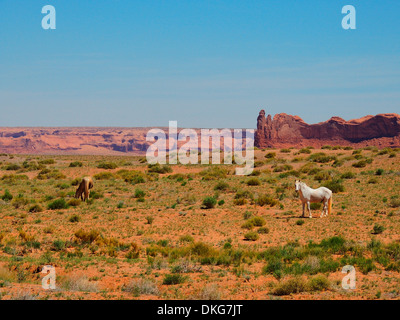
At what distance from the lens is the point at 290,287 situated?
984 cm

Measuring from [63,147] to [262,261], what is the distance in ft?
576

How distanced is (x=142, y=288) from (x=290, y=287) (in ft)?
12.2

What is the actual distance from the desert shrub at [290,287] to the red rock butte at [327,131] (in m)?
102

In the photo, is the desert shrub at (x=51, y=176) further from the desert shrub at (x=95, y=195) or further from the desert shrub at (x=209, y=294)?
the desert shrub at (x=209, y=294)

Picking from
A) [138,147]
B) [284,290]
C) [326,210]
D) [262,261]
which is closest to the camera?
[284,290]

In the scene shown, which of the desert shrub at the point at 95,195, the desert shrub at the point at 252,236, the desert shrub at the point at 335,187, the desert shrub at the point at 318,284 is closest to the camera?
the desert shrub at the point at 318,284

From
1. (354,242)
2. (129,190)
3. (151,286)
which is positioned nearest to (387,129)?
(129,190)

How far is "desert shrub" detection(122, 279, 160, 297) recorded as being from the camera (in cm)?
970

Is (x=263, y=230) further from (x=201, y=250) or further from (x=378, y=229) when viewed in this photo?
(x=378, y=229)

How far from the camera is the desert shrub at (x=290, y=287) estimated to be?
386 inches

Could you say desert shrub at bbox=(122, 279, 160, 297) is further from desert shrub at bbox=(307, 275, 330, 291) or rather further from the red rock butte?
the red rock butte

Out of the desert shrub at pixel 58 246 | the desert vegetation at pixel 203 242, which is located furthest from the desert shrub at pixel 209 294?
the desert shrub at pixel 58 246

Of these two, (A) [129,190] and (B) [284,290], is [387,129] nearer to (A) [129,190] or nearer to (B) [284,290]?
(A) [129,190]

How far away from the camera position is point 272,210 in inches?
891
